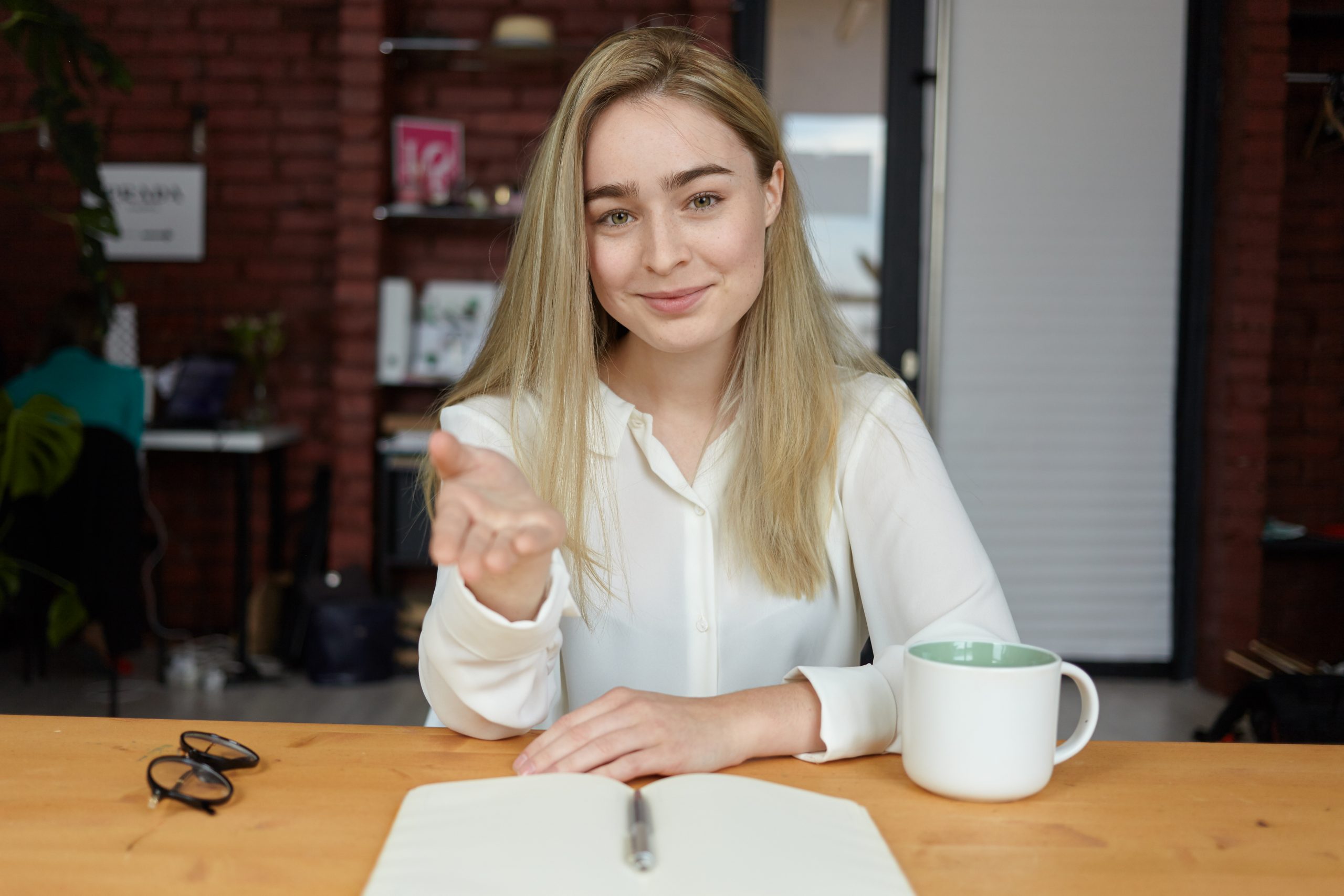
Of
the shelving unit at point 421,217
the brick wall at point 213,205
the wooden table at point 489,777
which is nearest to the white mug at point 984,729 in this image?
the wooden table at point 489,777

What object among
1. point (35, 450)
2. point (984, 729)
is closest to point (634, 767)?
point (984, 729)

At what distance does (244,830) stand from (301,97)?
4.11 m

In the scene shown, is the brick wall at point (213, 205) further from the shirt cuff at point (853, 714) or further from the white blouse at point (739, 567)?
the shirt cuff at point (853, 714)

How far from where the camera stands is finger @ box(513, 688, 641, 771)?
2.77ft

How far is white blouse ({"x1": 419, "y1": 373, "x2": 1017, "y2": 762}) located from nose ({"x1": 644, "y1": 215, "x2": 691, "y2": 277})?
0.20m

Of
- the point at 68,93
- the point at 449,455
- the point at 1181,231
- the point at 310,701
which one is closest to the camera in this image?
the point at 449,455

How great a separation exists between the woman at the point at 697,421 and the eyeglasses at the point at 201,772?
322 millimetres

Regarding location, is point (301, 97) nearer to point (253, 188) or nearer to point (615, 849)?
point (253, 188)

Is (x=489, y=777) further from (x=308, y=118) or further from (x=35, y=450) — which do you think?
(x=308, y=118)

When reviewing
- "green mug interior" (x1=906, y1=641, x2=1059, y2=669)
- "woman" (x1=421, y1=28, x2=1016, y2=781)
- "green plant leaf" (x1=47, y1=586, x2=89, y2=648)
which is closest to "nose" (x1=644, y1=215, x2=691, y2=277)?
"woman" (x1=421, y1=28, x2=1016, y2=781)

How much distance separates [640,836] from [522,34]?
3.78 meters

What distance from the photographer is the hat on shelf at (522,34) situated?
399 centimetres

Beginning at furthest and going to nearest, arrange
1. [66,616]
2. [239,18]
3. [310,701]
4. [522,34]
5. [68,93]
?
[239,18] → [522,34] → [310,701] → [66,616] → [68,93]

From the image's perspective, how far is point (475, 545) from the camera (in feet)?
2.52
